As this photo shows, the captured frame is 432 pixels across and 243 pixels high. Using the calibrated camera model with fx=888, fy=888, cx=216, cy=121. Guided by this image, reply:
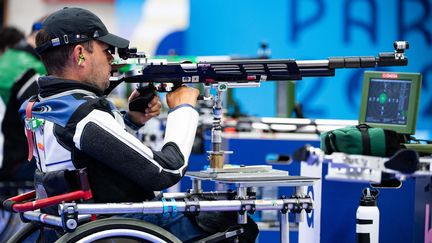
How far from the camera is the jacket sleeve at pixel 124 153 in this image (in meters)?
3.18

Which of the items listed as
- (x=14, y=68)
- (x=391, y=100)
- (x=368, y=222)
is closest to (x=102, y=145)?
(x=368, y=222)

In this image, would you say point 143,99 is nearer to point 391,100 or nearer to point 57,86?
point 57,86

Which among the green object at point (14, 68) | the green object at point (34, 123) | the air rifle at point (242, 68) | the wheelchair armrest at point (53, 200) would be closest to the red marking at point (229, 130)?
the green object at point (14, 68)

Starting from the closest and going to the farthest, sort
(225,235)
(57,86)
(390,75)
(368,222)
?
(225,235) < (57,86) < (368,222) < (390,75)

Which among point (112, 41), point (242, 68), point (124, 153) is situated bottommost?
point (124, 153)

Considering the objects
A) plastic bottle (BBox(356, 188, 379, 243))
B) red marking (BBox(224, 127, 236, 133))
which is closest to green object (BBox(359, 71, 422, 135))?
plastic bottle (BBox(356, 188, 379, 243))

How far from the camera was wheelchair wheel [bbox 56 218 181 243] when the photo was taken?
121 inches

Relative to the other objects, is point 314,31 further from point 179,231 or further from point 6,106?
point 179,231

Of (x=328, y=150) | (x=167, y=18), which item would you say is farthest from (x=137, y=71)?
(x=167, y=18)

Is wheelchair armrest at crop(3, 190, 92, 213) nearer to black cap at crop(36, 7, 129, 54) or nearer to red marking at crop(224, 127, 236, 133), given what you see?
black cap at crop(36, 7, 129, 54)

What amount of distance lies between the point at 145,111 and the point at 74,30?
1.94 ft

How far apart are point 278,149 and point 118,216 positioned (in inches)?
102

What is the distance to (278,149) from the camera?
18.7 feet

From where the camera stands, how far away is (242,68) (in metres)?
3.55
